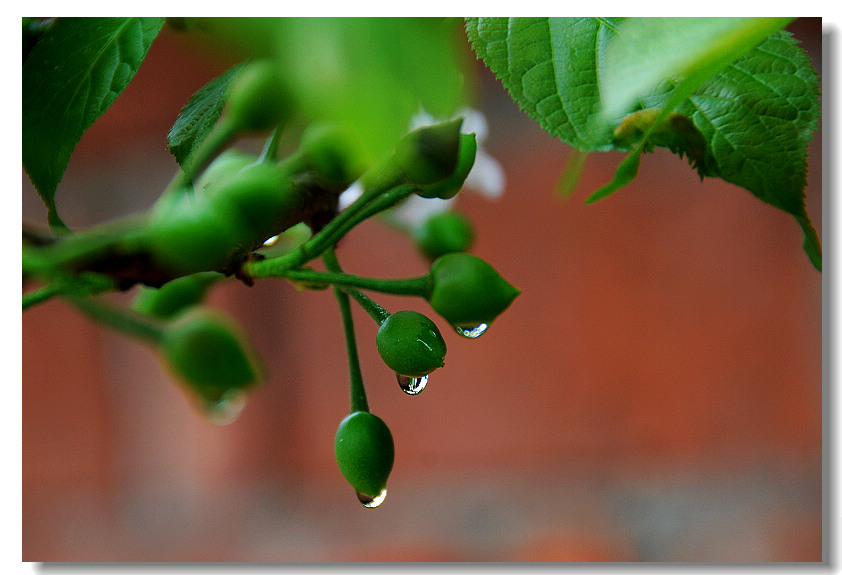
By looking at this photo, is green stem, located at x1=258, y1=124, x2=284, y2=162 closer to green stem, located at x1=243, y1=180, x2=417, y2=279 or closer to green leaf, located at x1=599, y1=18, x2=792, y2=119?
green stem, located at x1=243, y1=180, x2=417, y2=279

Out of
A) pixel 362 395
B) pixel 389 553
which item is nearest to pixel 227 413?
pixel 362 395

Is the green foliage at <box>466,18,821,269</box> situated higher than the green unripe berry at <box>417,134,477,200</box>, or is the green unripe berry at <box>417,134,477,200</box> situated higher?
the green foliage at <box>466,18,821,269</box>

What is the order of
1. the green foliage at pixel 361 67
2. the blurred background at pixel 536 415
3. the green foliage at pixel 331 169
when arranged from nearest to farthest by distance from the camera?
the green foliage at pixel 361 67
the green foliage at pixel 331 169
the blurred background at pixel 536 415

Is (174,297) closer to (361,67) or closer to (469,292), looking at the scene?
(469,292)

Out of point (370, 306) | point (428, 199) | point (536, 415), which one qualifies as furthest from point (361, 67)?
point (536, 415)

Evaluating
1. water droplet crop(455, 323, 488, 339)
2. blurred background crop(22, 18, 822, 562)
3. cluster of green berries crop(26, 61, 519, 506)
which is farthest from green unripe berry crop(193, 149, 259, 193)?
blurred background crop(22, 18, 822, 562)


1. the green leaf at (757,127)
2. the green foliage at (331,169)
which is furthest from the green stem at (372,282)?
the green leaf at (757,127)

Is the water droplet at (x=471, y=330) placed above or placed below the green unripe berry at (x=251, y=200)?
below

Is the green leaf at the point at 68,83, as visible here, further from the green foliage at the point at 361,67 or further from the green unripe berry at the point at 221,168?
the green foliage at the point at 361,67
